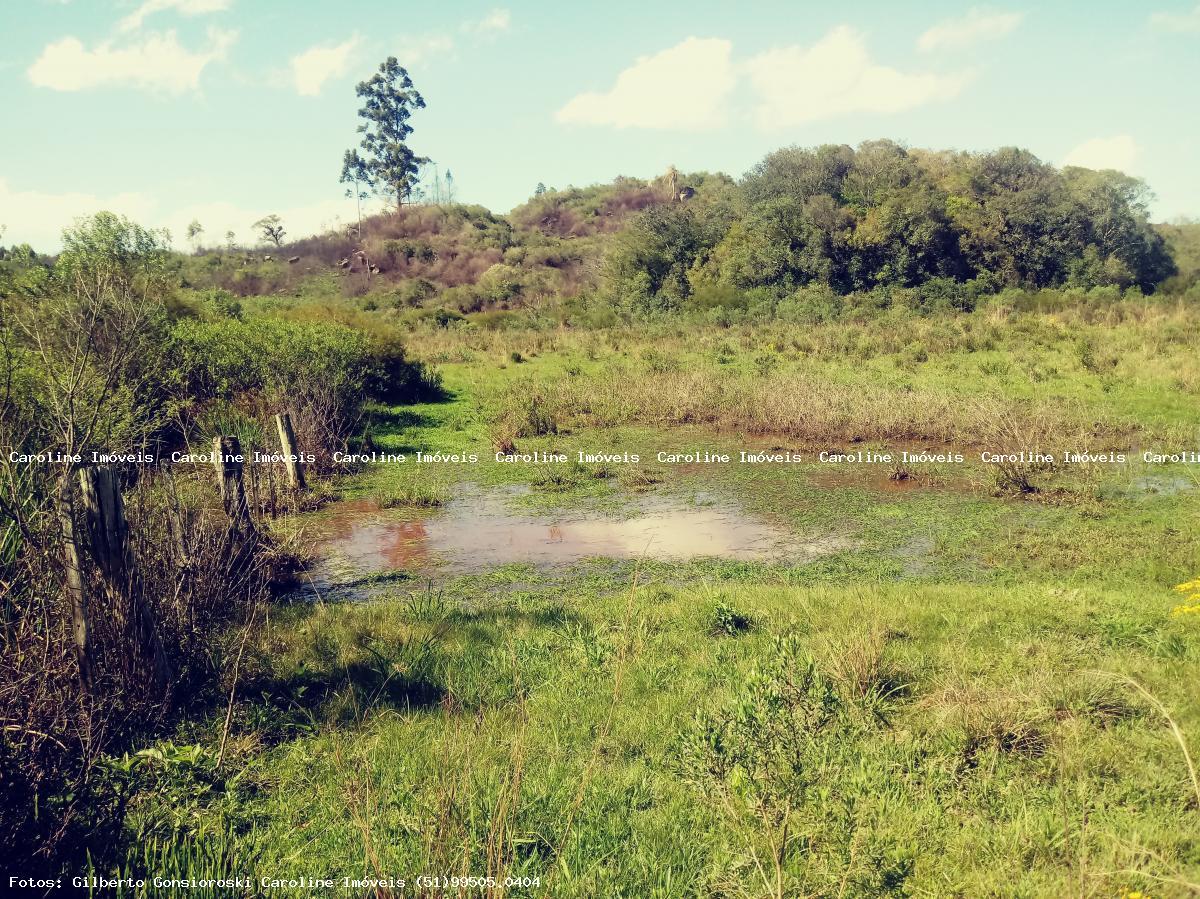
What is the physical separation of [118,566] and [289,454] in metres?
7.72

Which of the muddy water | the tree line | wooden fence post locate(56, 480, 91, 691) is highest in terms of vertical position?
the tree line

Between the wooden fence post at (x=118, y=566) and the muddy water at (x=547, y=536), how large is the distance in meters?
4.44

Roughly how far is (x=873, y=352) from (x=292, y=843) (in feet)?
70.1

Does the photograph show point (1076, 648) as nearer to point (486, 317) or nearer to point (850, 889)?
point (850, 889)

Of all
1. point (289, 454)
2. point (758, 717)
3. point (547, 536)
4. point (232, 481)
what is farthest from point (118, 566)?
point (289, 454)

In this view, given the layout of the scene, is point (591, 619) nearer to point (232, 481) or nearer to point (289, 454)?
point (232, 481)

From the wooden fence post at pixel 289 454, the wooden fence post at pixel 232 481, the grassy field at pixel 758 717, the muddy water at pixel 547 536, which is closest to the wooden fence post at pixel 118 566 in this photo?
the grassy field at pixel 758 717

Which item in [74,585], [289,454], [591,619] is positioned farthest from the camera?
[289,454]

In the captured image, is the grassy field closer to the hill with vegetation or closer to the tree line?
the hill with vegetation

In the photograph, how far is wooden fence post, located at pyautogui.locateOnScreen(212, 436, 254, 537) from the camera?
24.7ft

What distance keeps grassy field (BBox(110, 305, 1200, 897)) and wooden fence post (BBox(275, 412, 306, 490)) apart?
763 mm

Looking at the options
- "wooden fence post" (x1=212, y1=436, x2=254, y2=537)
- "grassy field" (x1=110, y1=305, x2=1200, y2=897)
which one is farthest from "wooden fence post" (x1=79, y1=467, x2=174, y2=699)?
"wooden fence post" (x1=212, y1=436, x2=254, y2=537)

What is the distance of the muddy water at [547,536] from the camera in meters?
9.34

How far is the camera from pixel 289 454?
1180cm
